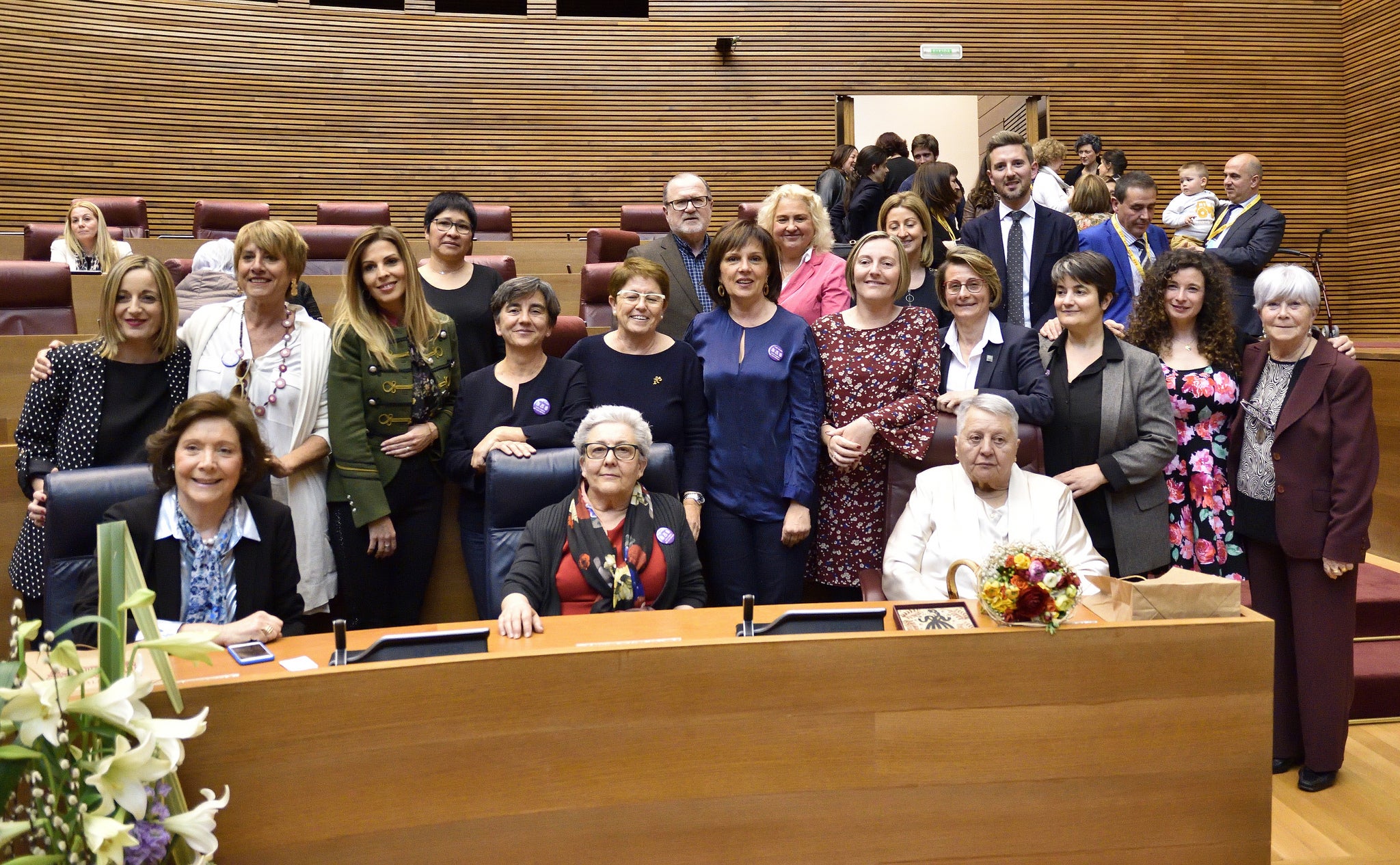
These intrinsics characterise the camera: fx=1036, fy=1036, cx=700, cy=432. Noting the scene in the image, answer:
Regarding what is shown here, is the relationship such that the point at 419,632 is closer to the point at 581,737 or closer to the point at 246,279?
the point at 581,737

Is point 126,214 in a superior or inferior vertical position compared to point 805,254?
superior

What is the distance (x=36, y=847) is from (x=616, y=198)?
7.00 meters

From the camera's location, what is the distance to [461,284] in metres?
2.99

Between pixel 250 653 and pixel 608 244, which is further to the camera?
pixel 608 244

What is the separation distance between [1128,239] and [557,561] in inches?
121

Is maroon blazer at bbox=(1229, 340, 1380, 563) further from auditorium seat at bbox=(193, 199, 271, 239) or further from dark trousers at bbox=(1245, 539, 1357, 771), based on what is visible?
auditorium seat at bbox=(193, 199, 271, 239)

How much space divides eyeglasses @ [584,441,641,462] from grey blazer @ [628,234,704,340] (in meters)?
0.88

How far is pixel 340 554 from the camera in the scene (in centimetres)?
249

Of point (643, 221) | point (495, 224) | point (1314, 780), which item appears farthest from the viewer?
point (495, 224)

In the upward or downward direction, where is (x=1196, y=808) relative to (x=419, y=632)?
downward

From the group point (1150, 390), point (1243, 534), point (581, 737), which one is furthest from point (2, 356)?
point (1243, 534)

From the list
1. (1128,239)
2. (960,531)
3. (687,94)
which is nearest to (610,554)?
(960,531)

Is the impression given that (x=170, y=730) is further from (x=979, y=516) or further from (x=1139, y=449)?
(x=1139, y=449)

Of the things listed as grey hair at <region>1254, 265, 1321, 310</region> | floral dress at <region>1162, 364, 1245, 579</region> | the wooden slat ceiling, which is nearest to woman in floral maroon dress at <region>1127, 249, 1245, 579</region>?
floral dress at <region>1162, 364, 1245, 579</region>
